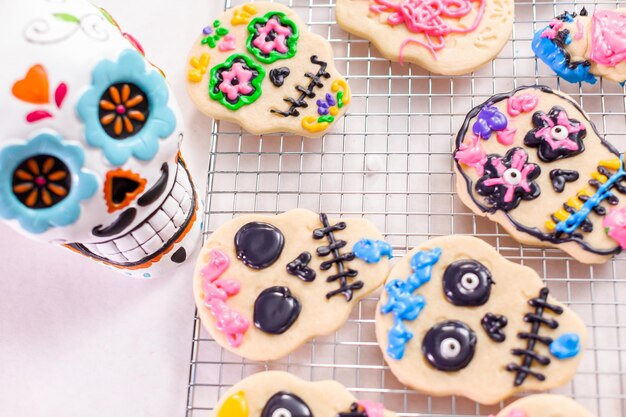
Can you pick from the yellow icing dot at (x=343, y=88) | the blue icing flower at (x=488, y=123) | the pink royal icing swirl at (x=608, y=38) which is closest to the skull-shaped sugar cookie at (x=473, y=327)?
the blue icing flower at (x=488, y=123)

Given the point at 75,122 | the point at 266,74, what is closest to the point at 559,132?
the point at 266,74

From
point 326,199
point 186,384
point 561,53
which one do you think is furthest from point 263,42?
point 186,384

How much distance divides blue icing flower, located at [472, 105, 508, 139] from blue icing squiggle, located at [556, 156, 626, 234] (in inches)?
8.2

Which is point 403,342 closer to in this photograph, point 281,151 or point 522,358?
point 522,358

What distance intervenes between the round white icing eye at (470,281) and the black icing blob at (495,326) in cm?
5

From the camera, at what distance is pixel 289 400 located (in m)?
1.08

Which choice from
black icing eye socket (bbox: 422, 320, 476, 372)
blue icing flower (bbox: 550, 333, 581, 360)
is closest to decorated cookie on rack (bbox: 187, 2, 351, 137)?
black icing eye socket (bbox: 422, 320, 476, 372)

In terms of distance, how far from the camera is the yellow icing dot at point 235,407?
42.6 inches

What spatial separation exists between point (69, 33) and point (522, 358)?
2.83ft

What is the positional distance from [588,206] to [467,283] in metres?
0.27

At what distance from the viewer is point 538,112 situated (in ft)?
4.05

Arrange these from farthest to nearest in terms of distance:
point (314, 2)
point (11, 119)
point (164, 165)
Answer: point (314, 2)
point (164, 165)
point (11, 119)

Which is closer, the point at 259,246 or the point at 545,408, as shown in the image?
the point at 545,408

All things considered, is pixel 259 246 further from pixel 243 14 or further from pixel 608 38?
pixel 608 38
